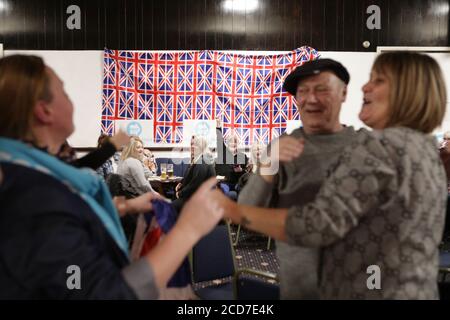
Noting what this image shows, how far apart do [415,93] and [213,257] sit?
69.3 inches

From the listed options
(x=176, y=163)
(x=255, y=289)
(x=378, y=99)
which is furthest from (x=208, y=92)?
(x=378, y=99)

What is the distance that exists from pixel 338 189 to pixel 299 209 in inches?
4.2

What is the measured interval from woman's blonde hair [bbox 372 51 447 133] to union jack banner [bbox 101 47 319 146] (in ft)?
21.9

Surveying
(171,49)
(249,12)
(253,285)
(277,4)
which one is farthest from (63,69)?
(253,285)

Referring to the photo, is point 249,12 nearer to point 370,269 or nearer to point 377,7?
point 377,7

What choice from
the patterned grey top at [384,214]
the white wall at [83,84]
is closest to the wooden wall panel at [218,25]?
the white wall at [83,84]

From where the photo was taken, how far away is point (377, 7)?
801 centimetres

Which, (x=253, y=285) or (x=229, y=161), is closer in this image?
(x=253, y=285)

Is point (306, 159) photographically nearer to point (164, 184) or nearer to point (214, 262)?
point (214, 262)

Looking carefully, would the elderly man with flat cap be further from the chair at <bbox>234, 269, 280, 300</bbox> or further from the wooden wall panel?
the wooden wall panel

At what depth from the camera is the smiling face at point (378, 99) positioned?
1097mm

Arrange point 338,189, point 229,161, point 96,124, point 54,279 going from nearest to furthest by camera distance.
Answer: point 54,279 < point 338,189 < point 229,161 < point 96,124

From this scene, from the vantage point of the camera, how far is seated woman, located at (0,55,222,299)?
82 cm
